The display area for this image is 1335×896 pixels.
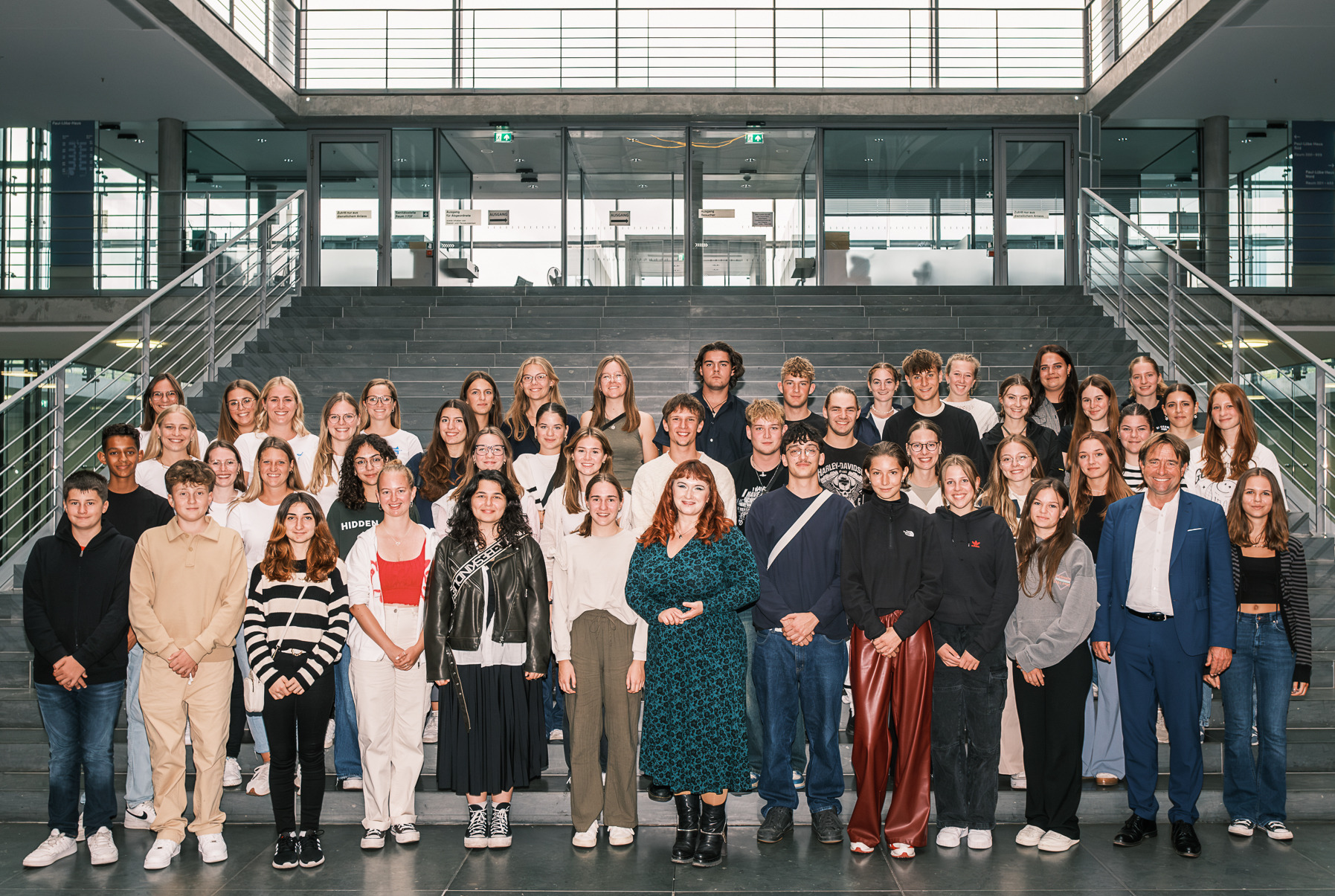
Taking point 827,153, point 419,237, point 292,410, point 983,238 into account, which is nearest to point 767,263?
point 827,153

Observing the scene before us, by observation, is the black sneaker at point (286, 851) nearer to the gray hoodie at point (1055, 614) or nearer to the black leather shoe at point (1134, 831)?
the gray hoodie at point (1055, 614)

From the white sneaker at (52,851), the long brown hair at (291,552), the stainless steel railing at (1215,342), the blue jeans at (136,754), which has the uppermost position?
the stainless steel railing at (1215,342)

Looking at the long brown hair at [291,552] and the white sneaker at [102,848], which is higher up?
the long brown hair at [291,552]

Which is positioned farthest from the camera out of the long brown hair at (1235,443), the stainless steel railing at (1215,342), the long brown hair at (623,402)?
the stainless steel railing at (1215,342)

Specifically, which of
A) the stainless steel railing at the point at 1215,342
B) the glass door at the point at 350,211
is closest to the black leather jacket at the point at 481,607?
the stainless steel railing at the point at 1215,342

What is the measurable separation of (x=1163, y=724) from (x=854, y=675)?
206 centimetres

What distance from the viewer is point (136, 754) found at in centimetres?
503

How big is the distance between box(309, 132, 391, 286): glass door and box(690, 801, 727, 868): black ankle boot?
12155 millimetres

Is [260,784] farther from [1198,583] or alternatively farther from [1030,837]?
[1198,583]

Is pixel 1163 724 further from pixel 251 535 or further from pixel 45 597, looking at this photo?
pixel 45 597

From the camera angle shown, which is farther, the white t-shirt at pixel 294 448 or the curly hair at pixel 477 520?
the white t-shirt at pixel 294 448

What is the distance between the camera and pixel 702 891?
14.0 feet

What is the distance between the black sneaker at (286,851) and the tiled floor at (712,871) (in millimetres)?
50

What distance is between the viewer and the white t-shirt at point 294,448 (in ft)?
19.7
